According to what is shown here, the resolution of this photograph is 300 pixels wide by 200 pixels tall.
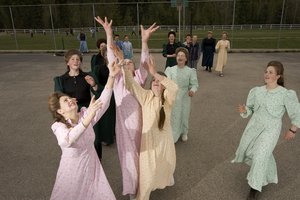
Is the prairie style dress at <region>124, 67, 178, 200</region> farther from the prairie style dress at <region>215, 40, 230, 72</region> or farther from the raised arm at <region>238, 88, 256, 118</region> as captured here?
the prairie style dress at <region>215, 40, 230, 72</region>

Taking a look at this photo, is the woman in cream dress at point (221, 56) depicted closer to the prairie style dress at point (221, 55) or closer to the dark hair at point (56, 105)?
the prairie style dress at point (221, 55)

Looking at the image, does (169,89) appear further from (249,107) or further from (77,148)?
(249,107)

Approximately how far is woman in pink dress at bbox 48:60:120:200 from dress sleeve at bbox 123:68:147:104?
1.10ft

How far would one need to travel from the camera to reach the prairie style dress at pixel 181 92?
487 centimetres

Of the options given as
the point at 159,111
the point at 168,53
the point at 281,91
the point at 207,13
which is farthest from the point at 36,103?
the point at 207,13

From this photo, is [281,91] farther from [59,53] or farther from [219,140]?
[59,53]

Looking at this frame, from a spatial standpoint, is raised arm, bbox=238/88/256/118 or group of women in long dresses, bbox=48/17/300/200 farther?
raised arm, bbox=238/88/256/118

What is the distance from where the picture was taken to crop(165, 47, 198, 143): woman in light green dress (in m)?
4.79

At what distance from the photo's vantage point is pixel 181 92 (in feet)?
16.4

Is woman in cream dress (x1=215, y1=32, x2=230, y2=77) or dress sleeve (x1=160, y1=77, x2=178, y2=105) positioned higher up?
dress sleeve (x1=160, y1=77, x2=178, y2=105)

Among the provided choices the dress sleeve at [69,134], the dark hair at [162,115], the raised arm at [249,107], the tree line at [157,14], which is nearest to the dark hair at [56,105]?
the dress sleeve at [69,134]

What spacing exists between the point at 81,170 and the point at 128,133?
81 centimetres

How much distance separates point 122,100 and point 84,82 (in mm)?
771

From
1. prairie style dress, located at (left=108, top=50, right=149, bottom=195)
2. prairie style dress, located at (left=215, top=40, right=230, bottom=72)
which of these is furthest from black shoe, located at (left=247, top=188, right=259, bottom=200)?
prairie style dress, located at (left=215, top=40, right=230, bottom=72)
